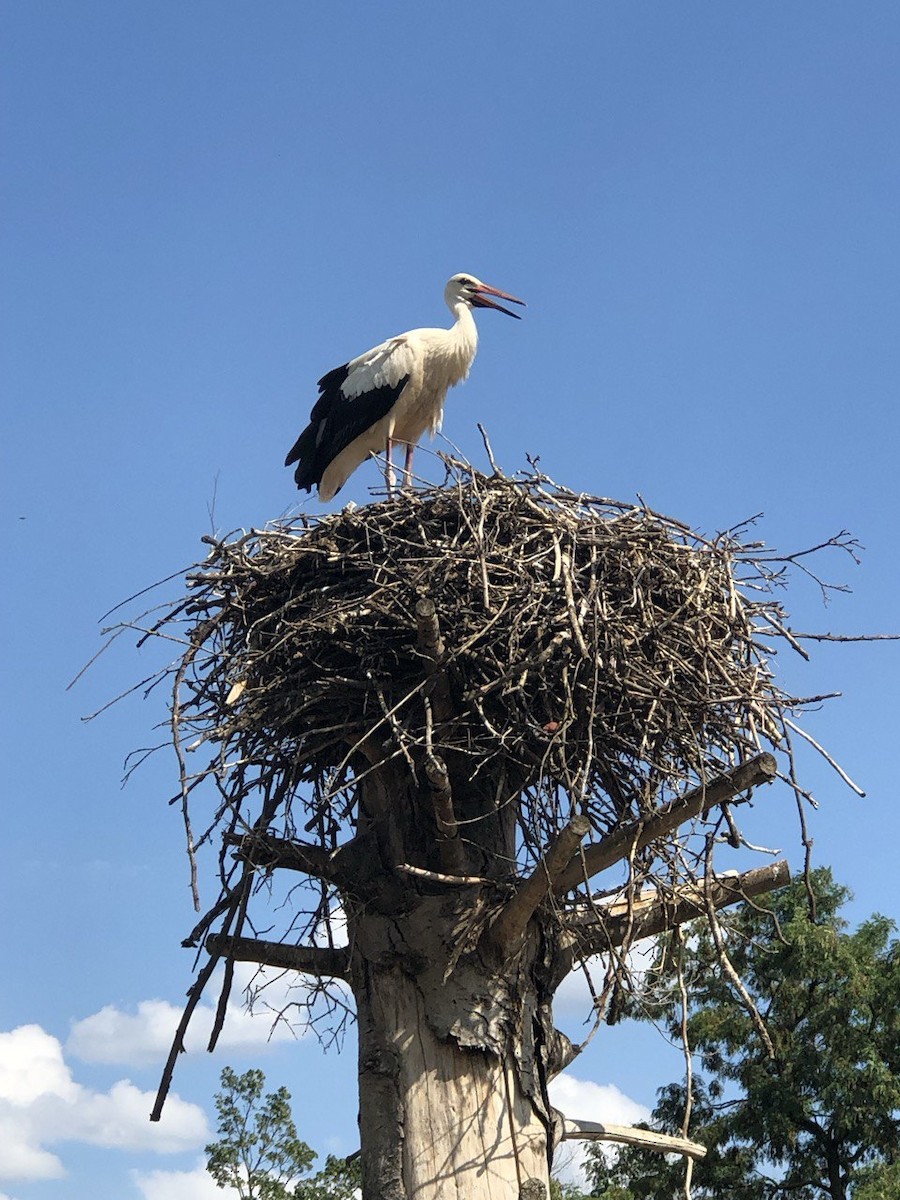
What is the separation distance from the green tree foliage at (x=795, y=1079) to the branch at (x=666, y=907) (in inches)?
428

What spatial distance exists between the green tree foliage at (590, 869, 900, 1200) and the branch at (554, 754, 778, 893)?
11.6 m

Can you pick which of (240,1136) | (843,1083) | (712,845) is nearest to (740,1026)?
(843,1083)

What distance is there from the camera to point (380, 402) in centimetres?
951

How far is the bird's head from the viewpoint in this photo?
10656 mm

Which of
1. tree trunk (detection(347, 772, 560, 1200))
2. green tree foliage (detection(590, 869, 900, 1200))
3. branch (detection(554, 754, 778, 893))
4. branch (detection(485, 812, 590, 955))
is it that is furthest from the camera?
green tree foliage (detection(590, 869, 900, 1200))

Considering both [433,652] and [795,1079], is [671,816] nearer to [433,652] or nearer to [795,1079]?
[433,652]

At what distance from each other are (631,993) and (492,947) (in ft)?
1.76

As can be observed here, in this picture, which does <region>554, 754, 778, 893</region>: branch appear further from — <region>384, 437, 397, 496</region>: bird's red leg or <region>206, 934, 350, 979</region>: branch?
<region>384, 437, 397, 496</region>: bird's red leg

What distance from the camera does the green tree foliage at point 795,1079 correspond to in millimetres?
16750

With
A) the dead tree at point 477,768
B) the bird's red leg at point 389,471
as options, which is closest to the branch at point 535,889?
the dead tree at point 477,768

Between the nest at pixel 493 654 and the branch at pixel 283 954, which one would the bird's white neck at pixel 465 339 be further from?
the branch at pixel 283 954

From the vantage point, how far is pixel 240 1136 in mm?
15727

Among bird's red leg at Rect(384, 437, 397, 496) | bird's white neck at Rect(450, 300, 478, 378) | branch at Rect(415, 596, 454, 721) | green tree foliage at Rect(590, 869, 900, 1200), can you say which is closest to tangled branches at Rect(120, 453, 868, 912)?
branch at Rect(415, 596, 454, 721)

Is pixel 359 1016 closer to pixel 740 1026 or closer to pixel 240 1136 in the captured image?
pixel 240 1136
